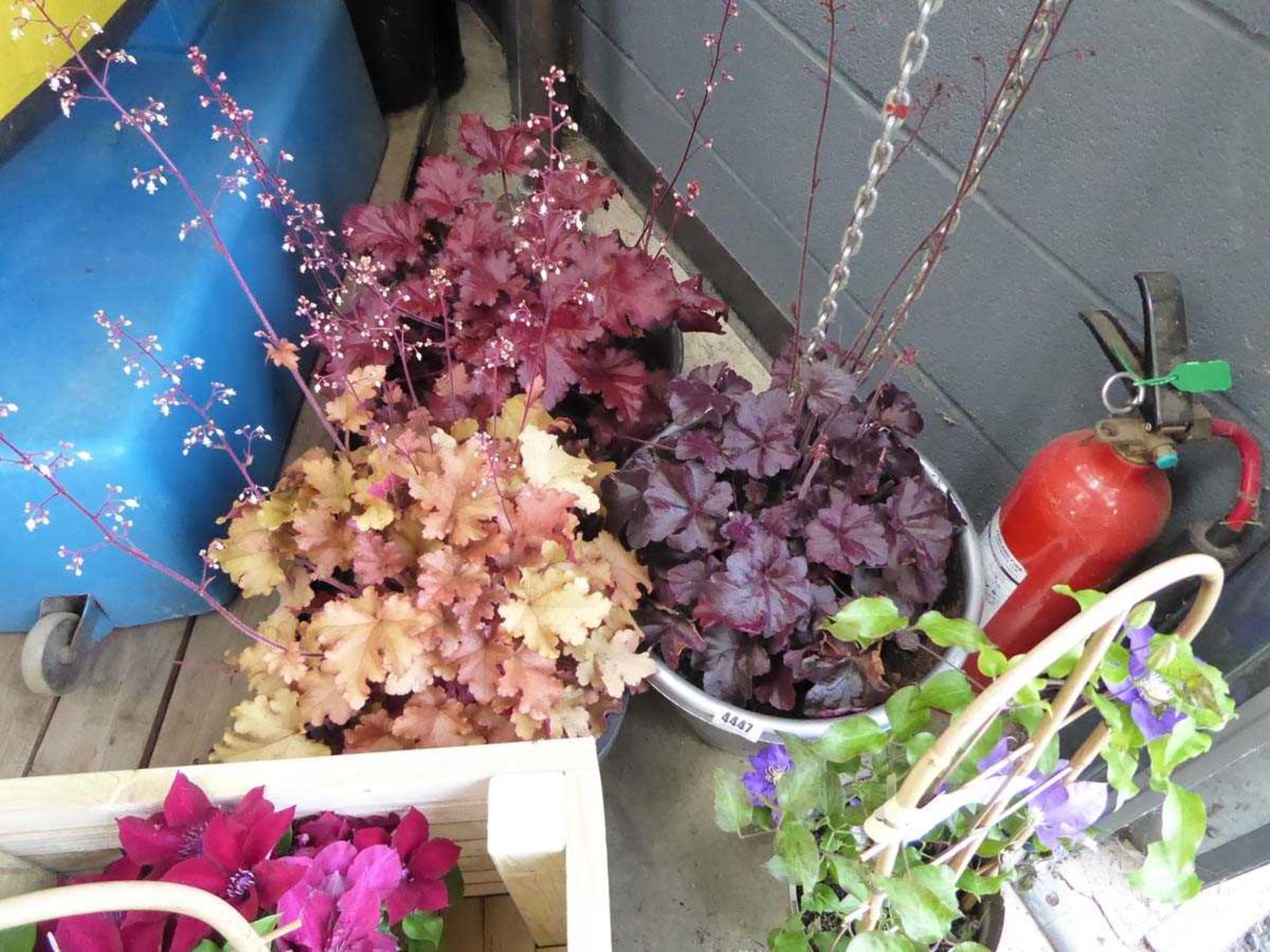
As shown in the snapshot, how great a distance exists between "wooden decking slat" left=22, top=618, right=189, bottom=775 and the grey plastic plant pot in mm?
756

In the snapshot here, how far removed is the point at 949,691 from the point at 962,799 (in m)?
0.11

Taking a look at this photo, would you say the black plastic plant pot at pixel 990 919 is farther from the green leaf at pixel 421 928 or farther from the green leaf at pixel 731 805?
the green leaf at pixel 421 928

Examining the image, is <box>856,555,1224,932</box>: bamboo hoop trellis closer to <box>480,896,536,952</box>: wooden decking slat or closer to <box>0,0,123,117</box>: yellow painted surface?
<box>480,896,536,952</box>: wooden decking slat

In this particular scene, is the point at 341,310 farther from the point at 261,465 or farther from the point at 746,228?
the point at 746,228

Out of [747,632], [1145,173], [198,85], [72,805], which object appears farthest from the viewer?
[198,85]

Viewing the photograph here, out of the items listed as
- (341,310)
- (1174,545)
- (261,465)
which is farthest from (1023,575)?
(261,465)

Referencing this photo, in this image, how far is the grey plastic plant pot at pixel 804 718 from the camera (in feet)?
2.99

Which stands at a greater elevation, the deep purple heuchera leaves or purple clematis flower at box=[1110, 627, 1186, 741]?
purple clematis flower at box=[1110, 627, 1186, 741]

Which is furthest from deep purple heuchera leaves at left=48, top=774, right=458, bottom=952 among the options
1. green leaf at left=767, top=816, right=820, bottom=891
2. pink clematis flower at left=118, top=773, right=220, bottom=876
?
green leaf at left=767, top=816, right=820, bottom=891

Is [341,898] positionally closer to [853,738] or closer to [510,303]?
[853,738]

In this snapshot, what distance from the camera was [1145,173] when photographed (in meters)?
0.84

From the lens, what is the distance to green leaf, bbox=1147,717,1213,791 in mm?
529

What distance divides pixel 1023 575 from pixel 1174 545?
0.15 metres

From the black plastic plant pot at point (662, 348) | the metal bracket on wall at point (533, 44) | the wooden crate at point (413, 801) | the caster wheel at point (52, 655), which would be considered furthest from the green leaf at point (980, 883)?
the metal bracket on wall at point (533, 44)
